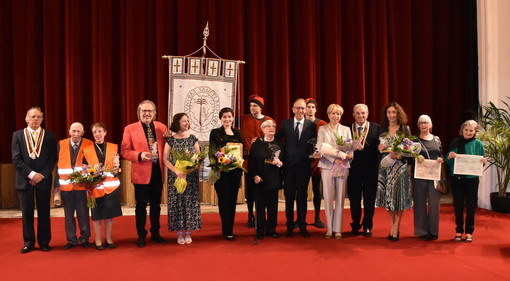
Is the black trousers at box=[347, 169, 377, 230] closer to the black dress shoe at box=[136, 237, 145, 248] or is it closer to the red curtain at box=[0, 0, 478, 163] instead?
the black dress shoe at box=[136, 237, 145, 248]

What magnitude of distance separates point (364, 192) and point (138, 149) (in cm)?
240

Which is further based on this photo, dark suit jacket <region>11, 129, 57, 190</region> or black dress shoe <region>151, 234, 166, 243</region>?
black dress shoe <region>151, 234, 166, 243</region>

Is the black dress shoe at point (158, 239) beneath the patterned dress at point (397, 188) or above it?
beneath

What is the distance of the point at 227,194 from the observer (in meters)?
4.43

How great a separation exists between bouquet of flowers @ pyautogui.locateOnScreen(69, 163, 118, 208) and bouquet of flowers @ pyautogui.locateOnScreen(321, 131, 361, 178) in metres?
2.13

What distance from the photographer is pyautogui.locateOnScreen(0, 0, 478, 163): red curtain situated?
668cm

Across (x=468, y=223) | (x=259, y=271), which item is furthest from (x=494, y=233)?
(x=259, y=271)

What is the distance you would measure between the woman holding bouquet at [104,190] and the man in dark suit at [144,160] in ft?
0.49

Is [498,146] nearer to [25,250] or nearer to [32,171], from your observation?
[32,171]

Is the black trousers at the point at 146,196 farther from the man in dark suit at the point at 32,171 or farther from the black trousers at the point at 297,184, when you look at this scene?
the black trousers at the point at 297,184

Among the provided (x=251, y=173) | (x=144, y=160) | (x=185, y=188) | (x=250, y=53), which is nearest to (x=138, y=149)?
(x=144, y=160)

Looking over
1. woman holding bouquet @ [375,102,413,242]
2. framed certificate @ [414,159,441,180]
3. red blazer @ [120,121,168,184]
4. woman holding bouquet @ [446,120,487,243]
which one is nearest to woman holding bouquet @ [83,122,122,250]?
red blazer @ [120,121,168,184]

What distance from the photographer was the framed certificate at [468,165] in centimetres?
419

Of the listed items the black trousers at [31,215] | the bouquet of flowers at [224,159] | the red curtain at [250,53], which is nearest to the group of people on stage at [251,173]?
the black trousers at [31,215]
